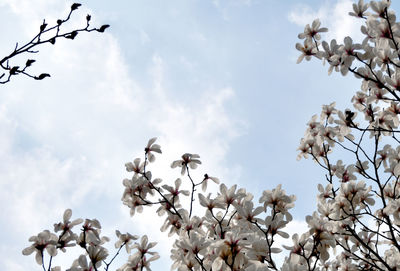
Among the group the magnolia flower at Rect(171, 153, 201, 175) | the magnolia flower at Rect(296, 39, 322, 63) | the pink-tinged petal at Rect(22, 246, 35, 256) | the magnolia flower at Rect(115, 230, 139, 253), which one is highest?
the magnolia flower at Rect(296, 39, 322, 63)

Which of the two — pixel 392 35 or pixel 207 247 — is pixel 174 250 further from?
pixel 392 35

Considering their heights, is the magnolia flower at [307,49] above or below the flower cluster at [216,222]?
above

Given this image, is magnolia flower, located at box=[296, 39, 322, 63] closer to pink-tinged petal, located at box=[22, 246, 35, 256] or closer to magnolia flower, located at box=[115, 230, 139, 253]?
magnolia flower, located at box=[115, 230, 139, 253]

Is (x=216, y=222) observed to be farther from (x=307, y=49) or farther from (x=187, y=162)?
(x=307, y=49)

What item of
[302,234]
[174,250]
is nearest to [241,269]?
[302,234]

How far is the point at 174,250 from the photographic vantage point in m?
3.11

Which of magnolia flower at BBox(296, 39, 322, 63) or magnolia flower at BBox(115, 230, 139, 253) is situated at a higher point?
magnolia flower at BBox(296, 39, 322, 63)

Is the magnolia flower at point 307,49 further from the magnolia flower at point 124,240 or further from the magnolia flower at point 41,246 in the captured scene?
the magnolia flower at point 41,246

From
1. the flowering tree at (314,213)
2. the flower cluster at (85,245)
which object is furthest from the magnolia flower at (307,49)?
the flower cluster at (85,245)

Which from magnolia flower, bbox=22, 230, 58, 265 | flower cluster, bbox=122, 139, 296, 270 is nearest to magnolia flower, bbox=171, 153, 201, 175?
flower cluster, bbox=122, 139, 296, 270

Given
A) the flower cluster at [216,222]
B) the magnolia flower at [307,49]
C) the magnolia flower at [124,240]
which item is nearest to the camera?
the flower cluster at [216,222]

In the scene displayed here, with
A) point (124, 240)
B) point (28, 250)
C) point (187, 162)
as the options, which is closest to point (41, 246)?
point (28, 250)

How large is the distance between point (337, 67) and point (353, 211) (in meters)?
1.50

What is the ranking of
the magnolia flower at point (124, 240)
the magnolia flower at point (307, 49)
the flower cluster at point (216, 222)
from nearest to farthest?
the flower cluster at point (216, 222), the magnolia flower at point (124, 240), the magnolia flower at point (307, 49)
